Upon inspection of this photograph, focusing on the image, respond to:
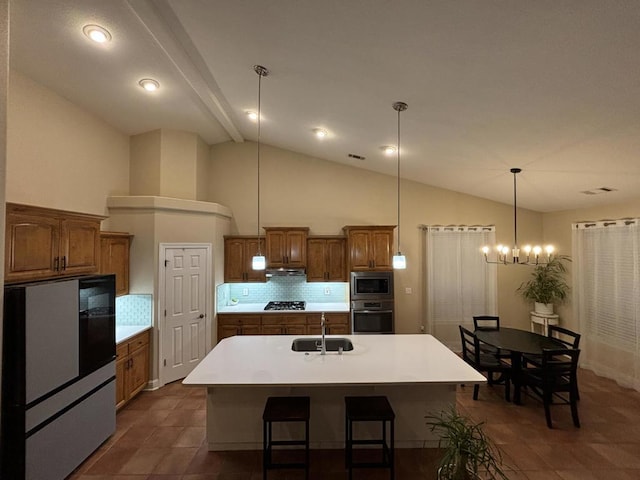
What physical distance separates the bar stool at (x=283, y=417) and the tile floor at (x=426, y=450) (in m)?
0.25

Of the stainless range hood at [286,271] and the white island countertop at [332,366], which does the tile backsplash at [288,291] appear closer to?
the stainless range hood at [286,271]

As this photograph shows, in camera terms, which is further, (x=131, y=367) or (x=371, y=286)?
(x=371, y=286)

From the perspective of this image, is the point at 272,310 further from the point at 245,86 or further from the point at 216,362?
the point at 245,86

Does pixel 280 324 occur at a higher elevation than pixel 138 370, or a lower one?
higher

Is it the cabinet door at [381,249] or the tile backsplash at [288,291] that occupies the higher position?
the cabinet door at [381,249]

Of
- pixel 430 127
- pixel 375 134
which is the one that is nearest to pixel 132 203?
pixel 375 134

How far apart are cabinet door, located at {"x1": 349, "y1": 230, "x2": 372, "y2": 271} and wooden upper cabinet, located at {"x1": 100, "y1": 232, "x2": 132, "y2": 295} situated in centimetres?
340

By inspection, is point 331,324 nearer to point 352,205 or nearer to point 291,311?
point 291,311

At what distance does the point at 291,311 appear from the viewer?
17.0ft

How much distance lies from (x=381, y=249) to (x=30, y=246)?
14.5 feet

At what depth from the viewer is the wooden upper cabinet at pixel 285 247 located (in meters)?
5.48

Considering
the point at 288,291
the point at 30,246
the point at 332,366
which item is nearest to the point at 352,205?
the point at 288,291

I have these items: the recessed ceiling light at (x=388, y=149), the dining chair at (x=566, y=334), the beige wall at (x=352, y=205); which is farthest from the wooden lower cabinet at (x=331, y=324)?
the dining chair at (x=566, y=334)

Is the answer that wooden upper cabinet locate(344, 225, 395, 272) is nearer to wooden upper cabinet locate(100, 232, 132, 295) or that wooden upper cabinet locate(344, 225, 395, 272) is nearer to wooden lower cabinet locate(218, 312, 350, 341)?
wooden lower cabinet locate(218, 312, 350, 341)
